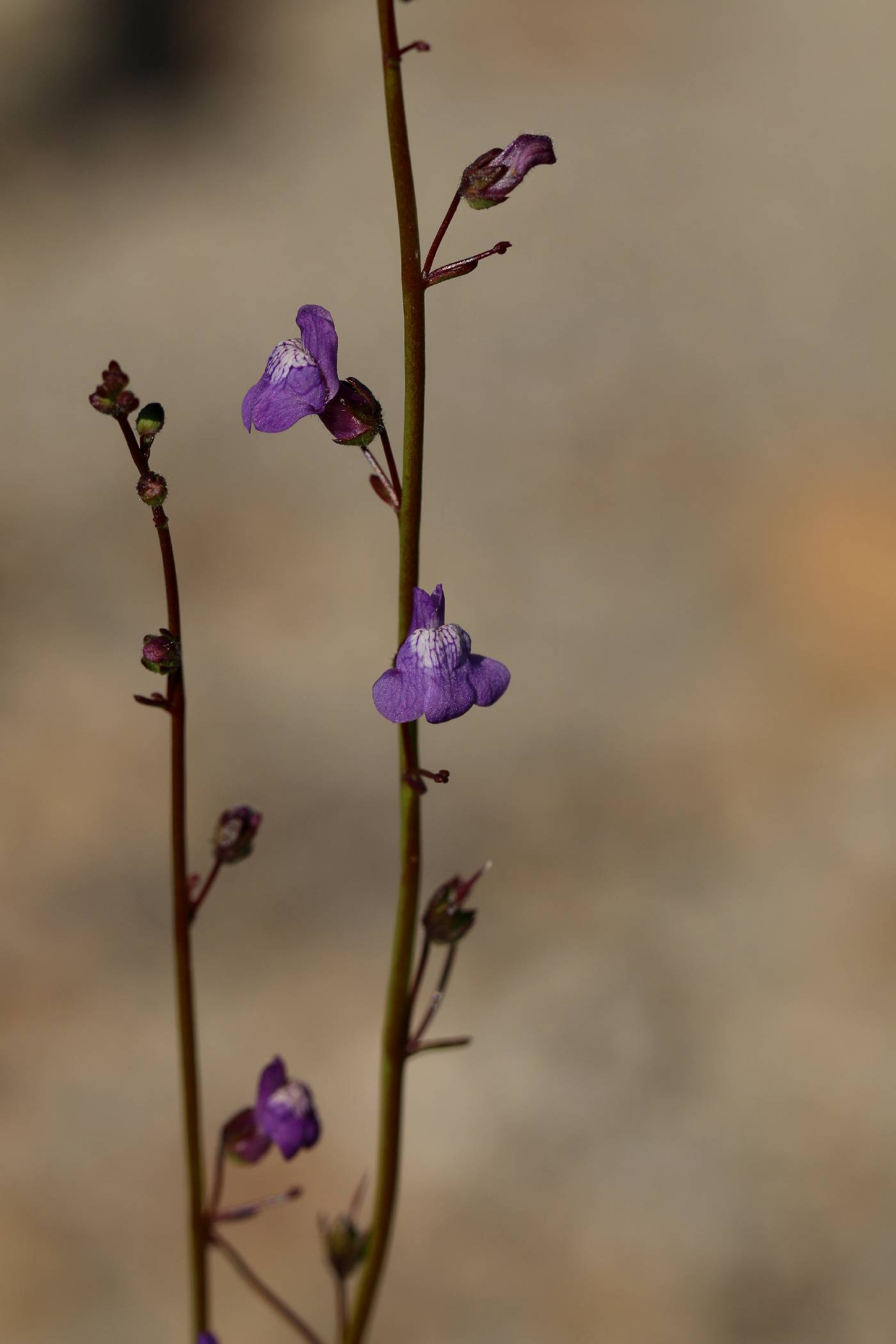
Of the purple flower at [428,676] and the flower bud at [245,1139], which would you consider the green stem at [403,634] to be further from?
the flower bud at [245,1139]

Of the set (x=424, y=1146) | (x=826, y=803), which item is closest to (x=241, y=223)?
(x=826, y=803)

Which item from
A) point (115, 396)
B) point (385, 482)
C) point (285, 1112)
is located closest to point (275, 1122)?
point (285, 1112)

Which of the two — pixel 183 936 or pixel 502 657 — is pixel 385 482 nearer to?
pixel 183 936

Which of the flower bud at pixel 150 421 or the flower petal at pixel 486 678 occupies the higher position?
the flower bud at pixel 150 421

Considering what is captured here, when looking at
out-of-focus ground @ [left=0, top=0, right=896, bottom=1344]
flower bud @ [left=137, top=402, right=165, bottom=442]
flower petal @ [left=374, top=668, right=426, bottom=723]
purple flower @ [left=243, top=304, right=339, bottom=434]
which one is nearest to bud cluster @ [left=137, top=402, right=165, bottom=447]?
flower bud @ [left=137, top=402, right=165, bottom=442]

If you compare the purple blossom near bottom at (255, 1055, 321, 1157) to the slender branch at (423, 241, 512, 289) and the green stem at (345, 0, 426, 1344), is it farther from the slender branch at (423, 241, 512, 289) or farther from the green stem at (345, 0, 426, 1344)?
the slender branch at (423, 241, 512, 289)

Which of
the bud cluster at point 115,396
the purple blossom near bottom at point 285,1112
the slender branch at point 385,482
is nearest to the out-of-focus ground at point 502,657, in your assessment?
the purple blossom near bottom at point 285,1112

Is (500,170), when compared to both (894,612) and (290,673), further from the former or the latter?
(894,612)
